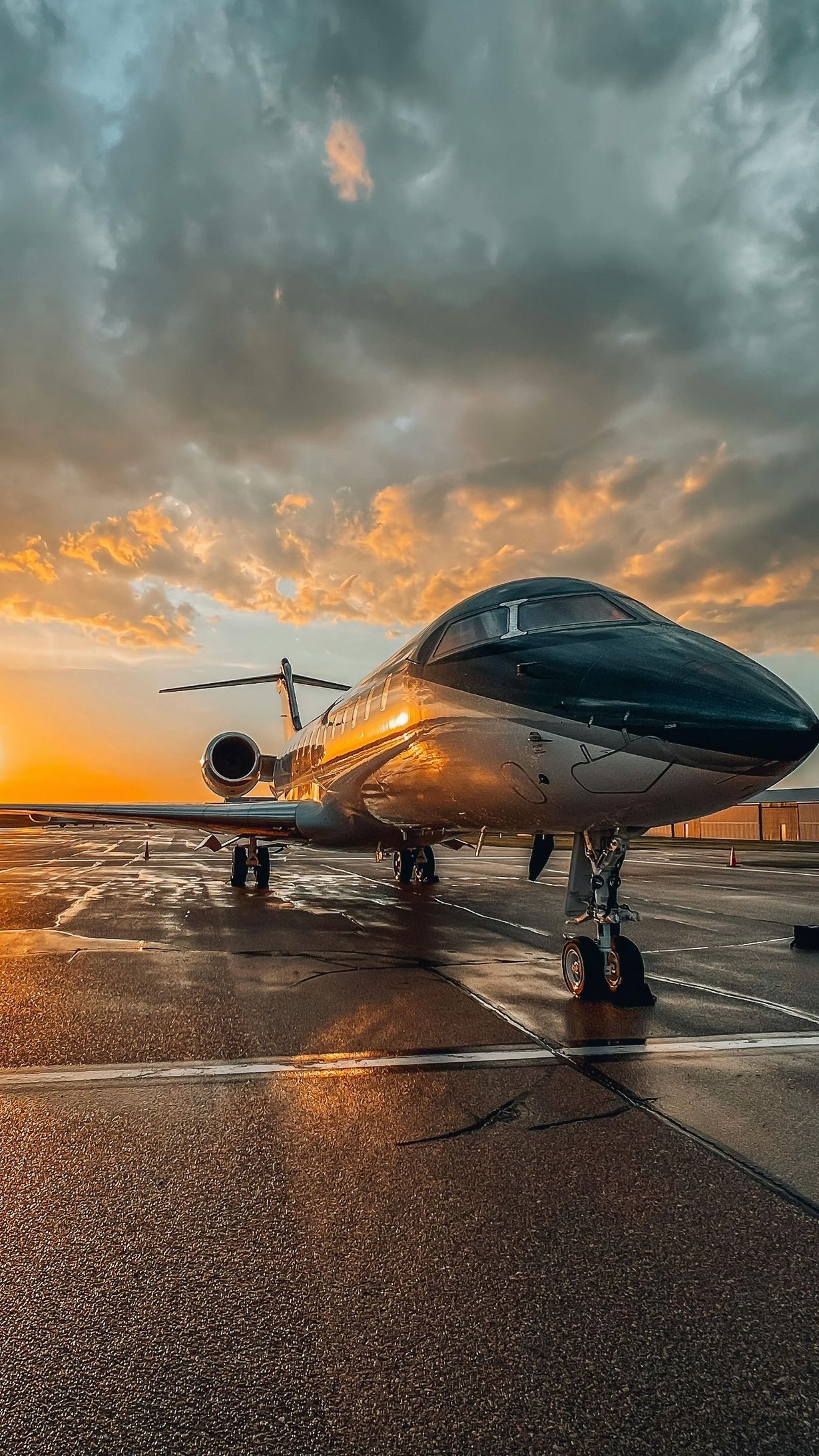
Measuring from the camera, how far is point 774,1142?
3.35m

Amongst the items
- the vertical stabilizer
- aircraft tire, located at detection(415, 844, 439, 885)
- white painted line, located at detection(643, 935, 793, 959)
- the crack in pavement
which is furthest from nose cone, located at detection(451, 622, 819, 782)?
the vertical stabilizer

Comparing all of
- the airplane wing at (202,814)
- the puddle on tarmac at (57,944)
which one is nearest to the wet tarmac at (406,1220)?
the puddle on tarmac at (57,944)

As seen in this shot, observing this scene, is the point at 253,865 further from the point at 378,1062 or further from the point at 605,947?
the point at 378,1062

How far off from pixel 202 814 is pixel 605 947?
8739 millimetres

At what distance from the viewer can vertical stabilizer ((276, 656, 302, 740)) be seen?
1007 inches

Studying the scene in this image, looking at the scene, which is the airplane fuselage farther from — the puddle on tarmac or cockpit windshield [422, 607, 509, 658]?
the puddle on tarmac

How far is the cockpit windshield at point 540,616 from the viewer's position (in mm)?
6383

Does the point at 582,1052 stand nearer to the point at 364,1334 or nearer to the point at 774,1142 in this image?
the point at 774,1142

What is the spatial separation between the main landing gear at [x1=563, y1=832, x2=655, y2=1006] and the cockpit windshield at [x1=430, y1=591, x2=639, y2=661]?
5.57ft

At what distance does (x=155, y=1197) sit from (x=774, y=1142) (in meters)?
2.47

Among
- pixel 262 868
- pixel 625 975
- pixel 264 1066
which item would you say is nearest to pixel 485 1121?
pixel 264 1066

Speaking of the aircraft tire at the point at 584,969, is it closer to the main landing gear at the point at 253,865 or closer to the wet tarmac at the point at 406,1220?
the wet tarmac at the point at 406,1220

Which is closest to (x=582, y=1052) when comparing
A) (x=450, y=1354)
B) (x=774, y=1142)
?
(x=774, y=1142)

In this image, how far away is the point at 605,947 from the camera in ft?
21.0
